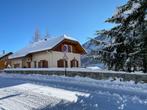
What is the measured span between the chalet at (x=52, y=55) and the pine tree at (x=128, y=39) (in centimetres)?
1615

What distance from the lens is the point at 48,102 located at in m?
9.02

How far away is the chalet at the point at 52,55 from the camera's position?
37688 millimetres

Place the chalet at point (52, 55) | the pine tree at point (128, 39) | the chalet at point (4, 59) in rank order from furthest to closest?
the chalet at point (4, 59) < the chalet at point (52, 55) < the pine tree at point (128, 39)

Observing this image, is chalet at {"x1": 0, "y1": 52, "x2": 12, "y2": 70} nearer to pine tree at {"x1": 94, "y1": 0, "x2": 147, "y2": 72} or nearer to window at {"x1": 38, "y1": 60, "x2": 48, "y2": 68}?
window at {"x1": 38, "y1": 60, "x2": 48, "y2": 68}

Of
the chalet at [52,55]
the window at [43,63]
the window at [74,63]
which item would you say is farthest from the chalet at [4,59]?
the window at [74,63]

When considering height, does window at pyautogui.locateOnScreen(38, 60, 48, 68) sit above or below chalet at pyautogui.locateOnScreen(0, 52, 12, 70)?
below

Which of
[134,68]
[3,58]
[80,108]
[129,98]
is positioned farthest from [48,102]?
[3,58]

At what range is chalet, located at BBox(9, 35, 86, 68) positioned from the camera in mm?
37688

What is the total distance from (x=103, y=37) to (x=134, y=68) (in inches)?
164

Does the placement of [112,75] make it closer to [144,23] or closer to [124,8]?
[144,23]

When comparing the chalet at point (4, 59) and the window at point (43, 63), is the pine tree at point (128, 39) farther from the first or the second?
the chalet at point (4, 59)

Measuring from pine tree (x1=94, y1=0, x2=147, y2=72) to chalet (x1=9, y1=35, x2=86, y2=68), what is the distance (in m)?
16.1

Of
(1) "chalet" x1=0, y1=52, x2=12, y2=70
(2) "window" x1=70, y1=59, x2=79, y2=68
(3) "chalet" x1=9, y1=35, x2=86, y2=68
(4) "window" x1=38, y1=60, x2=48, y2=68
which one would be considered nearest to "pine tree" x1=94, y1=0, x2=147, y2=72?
(3) "chalet" x1=9, y1=35, x2=86, y2=68

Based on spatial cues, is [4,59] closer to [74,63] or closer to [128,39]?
[74,63]
